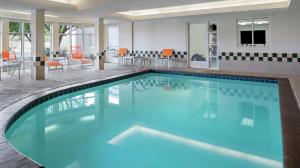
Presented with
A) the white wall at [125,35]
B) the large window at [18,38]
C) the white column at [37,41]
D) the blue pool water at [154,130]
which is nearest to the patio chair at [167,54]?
the white wall at [125,35]

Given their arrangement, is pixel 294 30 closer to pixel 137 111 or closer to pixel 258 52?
pixel 258 52

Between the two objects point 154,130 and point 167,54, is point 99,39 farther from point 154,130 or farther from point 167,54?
point 154,130

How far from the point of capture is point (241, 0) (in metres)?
7.38

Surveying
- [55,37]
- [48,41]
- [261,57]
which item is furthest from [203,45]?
[48,41]

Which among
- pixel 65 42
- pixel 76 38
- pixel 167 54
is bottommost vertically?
pixel 167 54

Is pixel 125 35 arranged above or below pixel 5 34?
above

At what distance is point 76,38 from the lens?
1346cm

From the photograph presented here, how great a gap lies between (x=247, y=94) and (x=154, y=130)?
11.4 feet

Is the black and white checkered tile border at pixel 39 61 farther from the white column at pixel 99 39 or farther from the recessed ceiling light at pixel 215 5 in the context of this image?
the recessed ceiling light at pixel 215 5

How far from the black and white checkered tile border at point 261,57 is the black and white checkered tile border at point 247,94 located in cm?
263

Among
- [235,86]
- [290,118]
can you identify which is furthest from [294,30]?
[290,118]

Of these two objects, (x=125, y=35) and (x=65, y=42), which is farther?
(x=65, y=42)

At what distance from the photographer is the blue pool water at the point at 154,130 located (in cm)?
285

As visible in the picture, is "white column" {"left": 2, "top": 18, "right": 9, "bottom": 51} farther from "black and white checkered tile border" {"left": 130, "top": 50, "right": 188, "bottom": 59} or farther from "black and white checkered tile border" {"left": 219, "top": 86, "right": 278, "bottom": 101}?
"black and white checkered tile border" {"left": 219, "top": 86, "right": 278, "bottom": 101}
